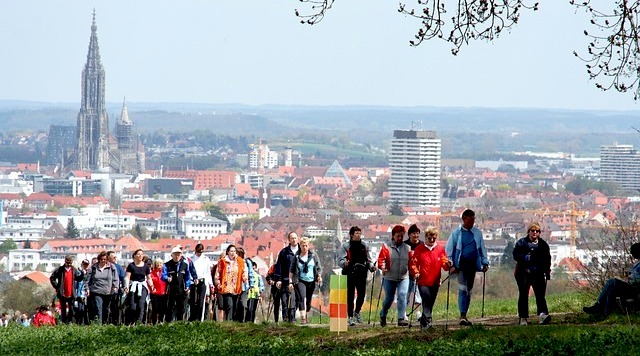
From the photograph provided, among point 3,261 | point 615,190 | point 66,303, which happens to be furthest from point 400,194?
point 66,303

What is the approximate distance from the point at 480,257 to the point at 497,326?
794 mm

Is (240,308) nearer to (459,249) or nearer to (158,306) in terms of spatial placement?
(158,306)

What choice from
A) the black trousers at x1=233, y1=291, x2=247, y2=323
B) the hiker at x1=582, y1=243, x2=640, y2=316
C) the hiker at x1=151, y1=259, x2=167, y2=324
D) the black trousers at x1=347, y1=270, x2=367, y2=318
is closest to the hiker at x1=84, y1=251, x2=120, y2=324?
the hiker at x1=151, y1=259, x2=167, y2=324

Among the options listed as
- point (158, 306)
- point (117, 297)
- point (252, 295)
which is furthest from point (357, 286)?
point (117, 297)

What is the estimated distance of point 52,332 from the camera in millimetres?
18078

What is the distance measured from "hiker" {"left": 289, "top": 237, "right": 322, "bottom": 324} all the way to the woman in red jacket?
2.51 meters

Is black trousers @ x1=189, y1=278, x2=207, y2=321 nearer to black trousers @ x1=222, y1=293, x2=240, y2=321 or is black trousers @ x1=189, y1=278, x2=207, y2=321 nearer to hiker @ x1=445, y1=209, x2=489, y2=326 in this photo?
black trousers @ x1=222, y1=293, x2=240, y2=321

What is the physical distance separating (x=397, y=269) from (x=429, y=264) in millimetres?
791

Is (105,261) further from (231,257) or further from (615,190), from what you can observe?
(615,190)

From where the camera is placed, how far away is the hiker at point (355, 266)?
17484mm

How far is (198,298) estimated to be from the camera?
20.1 meters

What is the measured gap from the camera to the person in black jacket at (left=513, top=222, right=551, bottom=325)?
1603 cm

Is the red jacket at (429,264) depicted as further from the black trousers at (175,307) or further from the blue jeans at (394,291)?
the black trousers at (175,307)

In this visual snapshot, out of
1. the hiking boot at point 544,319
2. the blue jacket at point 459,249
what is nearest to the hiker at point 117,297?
the blue jacket at point 459,249
